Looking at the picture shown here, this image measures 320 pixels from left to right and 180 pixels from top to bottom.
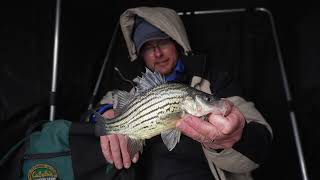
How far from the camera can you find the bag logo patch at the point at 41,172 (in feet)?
5.55

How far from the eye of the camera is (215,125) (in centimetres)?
126

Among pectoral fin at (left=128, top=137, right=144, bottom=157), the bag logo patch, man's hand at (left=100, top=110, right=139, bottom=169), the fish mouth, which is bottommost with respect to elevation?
the bag logo patch

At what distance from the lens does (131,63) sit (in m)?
2.65

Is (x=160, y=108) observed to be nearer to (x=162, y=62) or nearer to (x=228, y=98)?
(x=228, y=98)

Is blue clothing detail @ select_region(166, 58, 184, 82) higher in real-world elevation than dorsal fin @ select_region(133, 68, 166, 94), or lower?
lower

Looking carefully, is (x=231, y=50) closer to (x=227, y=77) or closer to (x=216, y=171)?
(x=227, y=77)

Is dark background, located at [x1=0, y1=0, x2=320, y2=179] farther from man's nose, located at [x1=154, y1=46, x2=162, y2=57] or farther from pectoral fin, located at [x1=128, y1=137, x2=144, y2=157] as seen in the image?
pectoral fin, located at [x1=128, y1=137, x2=144, y2=157]

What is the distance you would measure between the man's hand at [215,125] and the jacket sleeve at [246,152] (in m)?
0.17

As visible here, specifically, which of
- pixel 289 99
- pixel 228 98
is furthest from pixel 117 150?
pixel 289 99

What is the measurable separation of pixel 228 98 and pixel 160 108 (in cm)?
82

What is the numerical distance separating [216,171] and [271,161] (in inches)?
50.4

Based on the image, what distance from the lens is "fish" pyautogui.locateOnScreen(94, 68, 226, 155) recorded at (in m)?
1.26

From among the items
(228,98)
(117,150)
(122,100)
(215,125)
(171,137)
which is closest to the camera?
(215,125)

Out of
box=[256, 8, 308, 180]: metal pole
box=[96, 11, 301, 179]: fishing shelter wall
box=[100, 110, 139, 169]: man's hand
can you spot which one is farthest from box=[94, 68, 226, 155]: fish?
box=[96, 11, 301, 179]: fishing shelter wall
